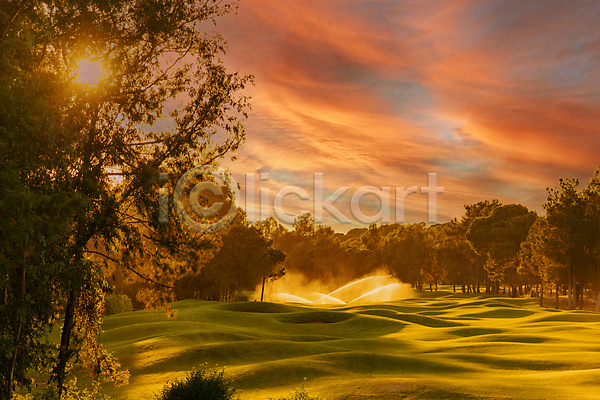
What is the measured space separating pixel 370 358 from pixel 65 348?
12271 millimetres

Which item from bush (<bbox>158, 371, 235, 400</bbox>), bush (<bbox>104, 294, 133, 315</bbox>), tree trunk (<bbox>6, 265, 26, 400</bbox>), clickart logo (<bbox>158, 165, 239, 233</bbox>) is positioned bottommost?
bush (<bbox>104, 294, 133, 315</bbox>)

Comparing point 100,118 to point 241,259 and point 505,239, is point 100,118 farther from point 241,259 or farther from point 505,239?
point 505,239

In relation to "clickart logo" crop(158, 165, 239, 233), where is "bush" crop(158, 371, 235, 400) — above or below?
below

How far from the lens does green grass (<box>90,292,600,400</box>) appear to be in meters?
15.3

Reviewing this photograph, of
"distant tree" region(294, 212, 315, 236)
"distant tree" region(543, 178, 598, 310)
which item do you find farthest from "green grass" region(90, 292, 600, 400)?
"distant tree" region(294, 212, 315, 236)

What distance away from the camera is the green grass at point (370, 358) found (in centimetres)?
1533

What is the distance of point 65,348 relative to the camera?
1443cm

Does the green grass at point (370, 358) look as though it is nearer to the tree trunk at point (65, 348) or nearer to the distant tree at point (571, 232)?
the tree trunk at point (65, 348)

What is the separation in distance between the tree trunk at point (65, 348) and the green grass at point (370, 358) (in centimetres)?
367

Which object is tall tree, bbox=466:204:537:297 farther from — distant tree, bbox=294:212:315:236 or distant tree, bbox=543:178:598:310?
distant tree, bbox=294:212:315:236

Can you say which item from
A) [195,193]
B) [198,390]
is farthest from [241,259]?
[198,390]

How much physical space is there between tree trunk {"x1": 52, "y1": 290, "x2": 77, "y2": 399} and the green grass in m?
3.67

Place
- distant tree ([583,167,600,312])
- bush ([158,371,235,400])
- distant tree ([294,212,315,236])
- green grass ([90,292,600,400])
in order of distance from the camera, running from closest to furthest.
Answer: bush ([158,371,235,400]) → green grass ([90,292,600,400]) → distant tree ([583,167,600,312]) → distant tree ([294,212,315,236])

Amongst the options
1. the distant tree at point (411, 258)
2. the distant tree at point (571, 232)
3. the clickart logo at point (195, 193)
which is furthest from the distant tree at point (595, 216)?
the clickart logo at point (195, 193)
